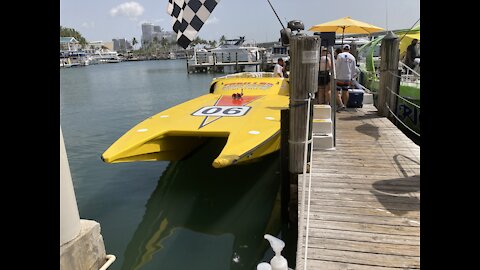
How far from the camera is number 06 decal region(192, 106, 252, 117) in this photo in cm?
688

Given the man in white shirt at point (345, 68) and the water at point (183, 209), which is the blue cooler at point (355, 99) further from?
the water at point (183, 209)

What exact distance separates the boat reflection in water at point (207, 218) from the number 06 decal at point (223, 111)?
4.18ft

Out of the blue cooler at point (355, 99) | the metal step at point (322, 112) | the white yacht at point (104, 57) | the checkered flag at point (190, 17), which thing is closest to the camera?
the metal step at point (322, 112)

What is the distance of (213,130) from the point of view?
19.1 feet

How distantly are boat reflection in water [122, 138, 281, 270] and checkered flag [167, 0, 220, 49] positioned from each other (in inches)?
102

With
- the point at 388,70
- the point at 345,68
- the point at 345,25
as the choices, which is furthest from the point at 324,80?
the point at 345,25

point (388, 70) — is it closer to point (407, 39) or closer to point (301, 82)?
point (301, 82)

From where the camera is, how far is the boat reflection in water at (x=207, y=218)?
16.0 ft

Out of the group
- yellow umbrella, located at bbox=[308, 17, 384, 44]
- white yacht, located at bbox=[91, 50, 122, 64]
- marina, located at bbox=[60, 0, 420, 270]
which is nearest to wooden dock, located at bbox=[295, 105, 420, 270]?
marina, located at bbox=[60, 0, 420, 270]

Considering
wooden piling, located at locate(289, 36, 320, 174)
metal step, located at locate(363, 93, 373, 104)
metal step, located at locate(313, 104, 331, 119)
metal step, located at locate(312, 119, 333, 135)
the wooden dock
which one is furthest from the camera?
metal step, located at locate(363, 93, 373, 104)

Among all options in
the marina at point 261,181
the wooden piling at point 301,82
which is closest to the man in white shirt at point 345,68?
the marina at point 261,181

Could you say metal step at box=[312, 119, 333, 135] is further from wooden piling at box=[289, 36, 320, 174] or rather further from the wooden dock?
wooden piling at box=[289, 36, 320, 174]

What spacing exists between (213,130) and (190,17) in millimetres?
2458

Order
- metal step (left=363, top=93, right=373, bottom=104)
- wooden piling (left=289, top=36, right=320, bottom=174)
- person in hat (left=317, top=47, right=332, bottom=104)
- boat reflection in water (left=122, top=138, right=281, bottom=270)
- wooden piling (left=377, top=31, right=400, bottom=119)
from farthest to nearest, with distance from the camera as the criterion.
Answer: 1. metal step (left=363, top=93, right=373, bottom=104)
2. person in hat (left=317, top=47, right=332, bottom=104)
3. wooden piling (left=377, top=31, right=400, bottom=119)
4. boat reflection in water (left=122, top=138, right=281, bottom=270)
5. wooden piling (left=289, top=36, right=320, bottom=174)
